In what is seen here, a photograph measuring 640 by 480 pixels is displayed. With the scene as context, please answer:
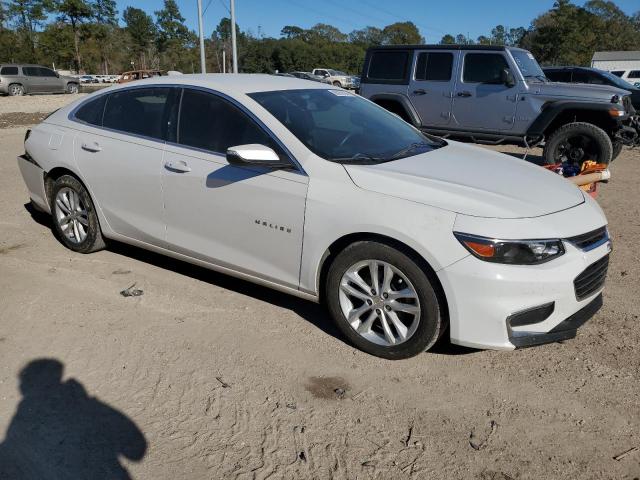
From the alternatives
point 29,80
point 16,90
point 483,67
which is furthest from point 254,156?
point 29,80

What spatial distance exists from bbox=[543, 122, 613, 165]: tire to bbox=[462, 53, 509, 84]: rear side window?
1442 millimetres

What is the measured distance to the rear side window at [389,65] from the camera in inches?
419

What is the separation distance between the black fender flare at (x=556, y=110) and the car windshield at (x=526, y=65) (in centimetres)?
86

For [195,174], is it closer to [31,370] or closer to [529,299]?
[31,370]

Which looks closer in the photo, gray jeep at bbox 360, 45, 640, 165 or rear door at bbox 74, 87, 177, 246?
rear door at bbox 74, 87, 177, 246

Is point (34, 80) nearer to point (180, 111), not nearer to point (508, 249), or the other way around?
point (180, 111)

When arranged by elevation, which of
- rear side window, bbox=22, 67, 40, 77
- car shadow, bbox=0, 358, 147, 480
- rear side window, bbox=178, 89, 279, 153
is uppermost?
rear side window, bbox=178, 89, 279, 153

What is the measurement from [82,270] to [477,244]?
3401 mm

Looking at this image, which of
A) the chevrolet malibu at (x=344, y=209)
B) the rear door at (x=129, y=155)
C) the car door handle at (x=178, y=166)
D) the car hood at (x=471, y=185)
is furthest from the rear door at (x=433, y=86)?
the car door handle at (x=178, y=166)

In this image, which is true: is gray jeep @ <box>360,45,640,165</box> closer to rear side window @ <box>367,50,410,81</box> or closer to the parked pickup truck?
rear side window @ <box>367,50,410,81</box>

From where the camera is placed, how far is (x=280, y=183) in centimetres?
351

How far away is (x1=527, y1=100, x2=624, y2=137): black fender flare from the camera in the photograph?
8641mm

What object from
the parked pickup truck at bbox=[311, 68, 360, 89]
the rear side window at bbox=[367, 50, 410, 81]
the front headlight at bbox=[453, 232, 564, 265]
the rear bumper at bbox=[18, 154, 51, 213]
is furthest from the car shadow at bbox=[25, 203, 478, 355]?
the parked pickup truck at bbox=[311, 68, 360, 89]

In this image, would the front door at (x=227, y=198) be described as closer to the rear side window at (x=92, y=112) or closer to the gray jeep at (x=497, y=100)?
the rear side window at (x=92, y=112)
